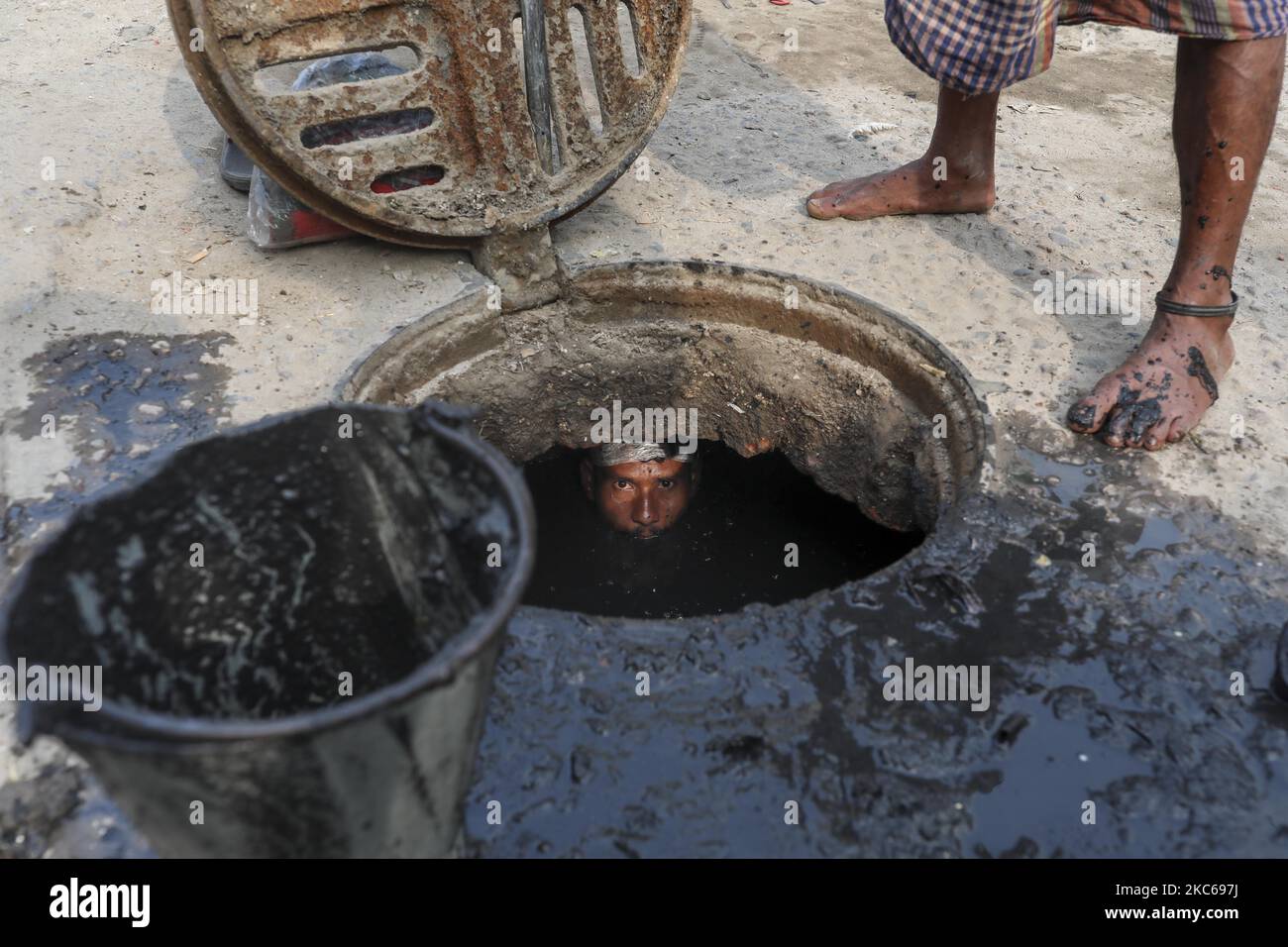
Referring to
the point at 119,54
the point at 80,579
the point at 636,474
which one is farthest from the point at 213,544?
the point at 119,54

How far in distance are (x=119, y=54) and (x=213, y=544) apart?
11.1ft

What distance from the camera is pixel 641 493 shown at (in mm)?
3305

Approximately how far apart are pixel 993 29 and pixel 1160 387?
967mm

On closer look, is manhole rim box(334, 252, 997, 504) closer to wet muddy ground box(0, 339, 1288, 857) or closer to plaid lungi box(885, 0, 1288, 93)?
wet muddy ground box(0, 339, 1288, 857)

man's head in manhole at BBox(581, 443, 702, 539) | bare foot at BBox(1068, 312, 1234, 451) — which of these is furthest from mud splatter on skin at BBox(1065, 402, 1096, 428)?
man's head in manhole at BBox(581, 443, 702, 539)

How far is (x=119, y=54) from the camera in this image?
3953mm

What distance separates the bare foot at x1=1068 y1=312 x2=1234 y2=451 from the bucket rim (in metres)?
1.55

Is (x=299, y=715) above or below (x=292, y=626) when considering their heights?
above

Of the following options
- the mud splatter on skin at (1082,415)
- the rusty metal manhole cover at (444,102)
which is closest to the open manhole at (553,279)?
the rusty metal manhole cover at (444,102)

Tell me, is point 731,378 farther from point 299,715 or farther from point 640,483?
point 299,715

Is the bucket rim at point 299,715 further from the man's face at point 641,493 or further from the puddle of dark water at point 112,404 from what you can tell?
the man's face at point 641,493

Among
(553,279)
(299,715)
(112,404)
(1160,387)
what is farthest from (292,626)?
(1160,387)

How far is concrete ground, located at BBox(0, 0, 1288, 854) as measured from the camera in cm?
221
